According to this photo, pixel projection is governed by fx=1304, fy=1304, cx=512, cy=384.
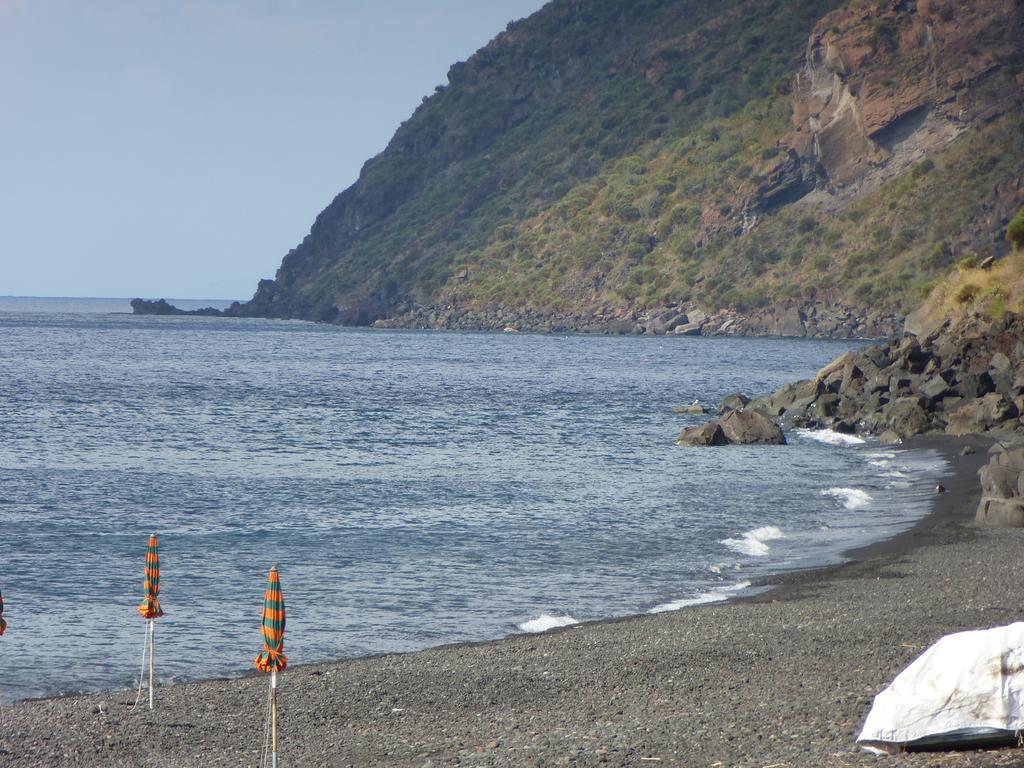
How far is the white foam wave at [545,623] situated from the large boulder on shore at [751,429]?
24.6 meters

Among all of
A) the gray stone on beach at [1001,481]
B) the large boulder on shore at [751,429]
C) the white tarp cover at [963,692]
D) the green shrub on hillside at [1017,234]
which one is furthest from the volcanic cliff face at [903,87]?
the white tarp cover at [963,692]

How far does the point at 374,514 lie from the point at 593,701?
1598 centimetres

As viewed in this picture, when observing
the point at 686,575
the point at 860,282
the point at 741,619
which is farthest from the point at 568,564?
the point at 860,282

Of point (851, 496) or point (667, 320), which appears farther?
point (667, 320)

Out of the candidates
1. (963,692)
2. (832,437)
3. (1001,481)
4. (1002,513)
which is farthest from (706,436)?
(963,692)

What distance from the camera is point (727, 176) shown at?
151500 mm

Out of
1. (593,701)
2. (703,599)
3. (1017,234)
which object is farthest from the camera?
(1017,234)

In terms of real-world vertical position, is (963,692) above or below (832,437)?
above

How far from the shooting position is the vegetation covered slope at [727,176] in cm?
13088

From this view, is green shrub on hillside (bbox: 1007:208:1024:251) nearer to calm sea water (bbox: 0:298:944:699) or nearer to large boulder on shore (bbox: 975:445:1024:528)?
calm sea water (bbox: 0:298:944:699)

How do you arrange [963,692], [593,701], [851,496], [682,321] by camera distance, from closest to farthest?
[963,692] < [593,701] < [851,496] < [682,321]

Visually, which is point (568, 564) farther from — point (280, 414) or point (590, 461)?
point (280, 414)

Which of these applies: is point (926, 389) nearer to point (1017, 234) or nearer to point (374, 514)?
point (1017, 234)

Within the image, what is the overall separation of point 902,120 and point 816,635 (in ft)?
428
